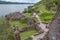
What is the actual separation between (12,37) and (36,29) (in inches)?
352

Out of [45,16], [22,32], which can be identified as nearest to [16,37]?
[22,32]

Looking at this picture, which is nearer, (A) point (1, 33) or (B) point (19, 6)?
(A) point (1, 33)

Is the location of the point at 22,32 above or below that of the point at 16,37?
below

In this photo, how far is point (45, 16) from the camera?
40.0m

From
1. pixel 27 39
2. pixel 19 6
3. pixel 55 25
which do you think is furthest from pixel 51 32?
pixel 19 6

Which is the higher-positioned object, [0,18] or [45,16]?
[0,18]

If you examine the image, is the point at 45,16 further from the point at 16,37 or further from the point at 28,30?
the point at 16,37

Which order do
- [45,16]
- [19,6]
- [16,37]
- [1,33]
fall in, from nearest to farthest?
[1,33] → [16,37] → [45,16] → [19,6]

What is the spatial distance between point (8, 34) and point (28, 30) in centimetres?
928

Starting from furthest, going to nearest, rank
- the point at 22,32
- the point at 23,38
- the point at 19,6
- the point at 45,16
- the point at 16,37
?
the point at 19,6
the point at 45,16
the point at 22,32
the point at 23,38
the point at 16,37

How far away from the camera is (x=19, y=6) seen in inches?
2638

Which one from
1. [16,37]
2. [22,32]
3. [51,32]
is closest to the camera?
[51,32]

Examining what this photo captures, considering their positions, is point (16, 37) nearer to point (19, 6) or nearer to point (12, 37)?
point (12, 37)

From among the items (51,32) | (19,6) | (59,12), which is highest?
→ (59,12)
